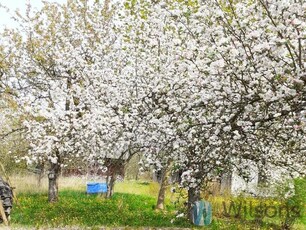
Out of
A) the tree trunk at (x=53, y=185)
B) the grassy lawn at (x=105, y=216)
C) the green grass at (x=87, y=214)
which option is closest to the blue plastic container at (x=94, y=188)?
the grassy lawn at (x=105, y=216)

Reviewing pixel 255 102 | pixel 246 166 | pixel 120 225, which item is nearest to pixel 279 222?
pixel 246 166

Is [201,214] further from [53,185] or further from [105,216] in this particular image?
[53,185]

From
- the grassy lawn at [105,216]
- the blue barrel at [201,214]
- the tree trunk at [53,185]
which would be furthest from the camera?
the tree trunk at [53,185]

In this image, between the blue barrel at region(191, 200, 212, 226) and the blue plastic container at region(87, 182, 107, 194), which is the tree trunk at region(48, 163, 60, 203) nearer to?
the blue plastic container at region(87, 182, 107, 194)

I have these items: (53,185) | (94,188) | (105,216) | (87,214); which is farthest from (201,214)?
(94,188)

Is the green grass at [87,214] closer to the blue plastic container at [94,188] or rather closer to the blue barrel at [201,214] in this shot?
the blue barrel at [201,214]

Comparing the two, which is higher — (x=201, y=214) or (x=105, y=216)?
(x=201, y=214)

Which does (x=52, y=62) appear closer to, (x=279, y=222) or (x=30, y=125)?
(x=30, y=125)

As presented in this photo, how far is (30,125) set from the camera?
47.4 ft

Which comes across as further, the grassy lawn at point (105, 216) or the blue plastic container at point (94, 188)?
the blue plastic container at point (94, 188)

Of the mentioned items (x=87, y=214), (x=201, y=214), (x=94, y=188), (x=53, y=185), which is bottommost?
(x=87, y=214)

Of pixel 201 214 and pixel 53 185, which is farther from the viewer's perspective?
pixel 53 185

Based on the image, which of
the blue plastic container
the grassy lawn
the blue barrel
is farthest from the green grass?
the blue plastic container

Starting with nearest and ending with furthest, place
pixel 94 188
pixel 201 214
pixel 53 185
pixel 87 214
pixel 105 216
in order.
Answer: pixel 201 214 → pixel 105 216 → pixel 87 214 → pixel 53 185 → pixel 94 188
